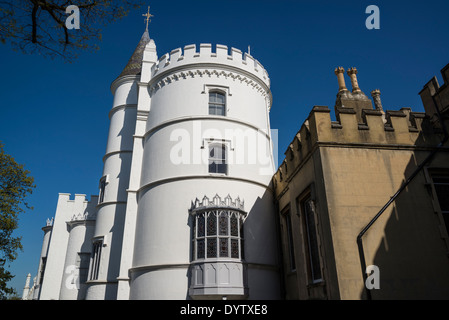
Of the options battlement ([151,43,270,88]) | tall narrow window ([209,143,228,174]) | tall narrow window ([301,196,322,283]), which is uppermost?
battlement ([151,43,270,88])

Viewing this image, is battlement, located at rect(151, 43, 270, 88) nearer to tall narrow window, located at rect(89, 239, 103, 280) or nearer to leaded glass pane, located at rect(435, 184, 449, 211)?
tall narrow window, located at rect(89, 239, 103, 280)

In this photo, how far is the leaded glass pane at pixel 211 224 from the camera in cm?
1270

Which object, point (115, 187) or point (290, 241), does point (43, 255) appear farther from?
point (290, 241)

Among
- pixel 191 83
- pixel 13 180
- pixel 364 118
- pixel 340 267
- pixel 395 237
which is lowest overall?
pixel 340 267

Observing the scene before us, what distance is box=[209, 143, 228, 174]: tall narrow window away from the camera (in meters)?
14.7

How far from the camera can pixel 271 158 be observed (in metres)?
16.8

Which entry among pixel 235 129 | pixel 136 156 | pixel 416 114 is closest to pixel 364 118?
pixel 416 114

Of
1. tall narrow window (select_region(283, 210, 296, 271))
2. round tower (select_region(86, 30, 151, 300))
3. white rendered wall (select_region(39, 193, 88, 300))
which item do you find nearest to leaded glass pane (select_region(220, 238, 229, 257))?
tall narrow window (select_region(283, 210, 296, 271))

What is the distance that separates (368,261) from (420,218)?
2.00 meters

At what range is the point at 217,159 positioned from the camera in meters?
14.9

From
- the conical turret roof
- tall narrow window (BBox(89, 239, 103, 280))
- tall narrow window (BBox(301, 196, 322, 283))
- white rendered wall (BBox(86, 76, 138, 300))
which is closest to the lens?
tall narrow window (BBox(301, 196, 322, 283))

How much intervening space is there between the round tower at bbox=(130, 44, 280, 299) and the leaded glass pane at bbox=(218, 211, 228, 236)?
0.04 metres

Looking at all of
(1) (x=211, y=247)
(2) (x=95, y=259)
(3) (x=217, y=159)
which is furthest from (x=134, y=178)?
(1) (x=211, y=247)

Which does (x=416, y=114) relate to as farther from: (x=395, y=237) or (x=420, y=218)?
(x=395, y=237)
